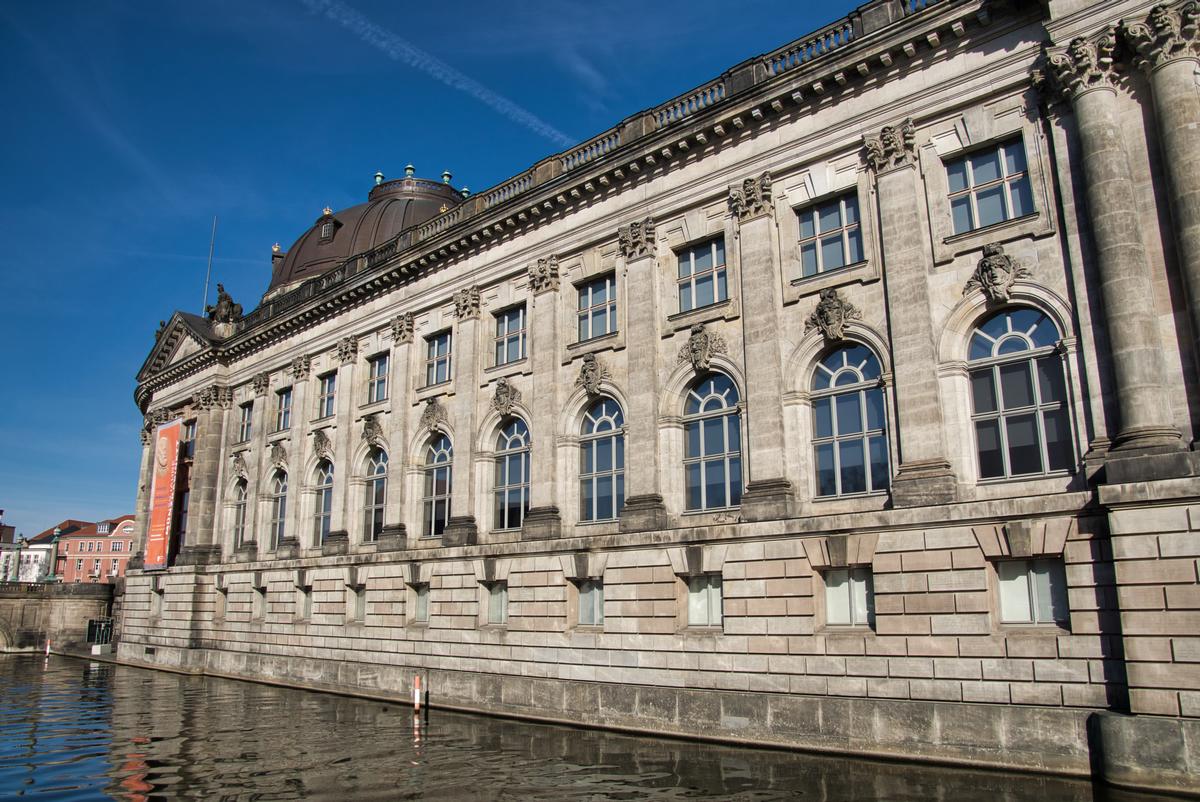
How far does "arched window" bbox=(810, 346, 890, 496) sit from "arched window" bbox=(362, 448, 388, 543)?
60.3ft

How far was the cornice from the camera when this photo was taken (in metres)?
20.6

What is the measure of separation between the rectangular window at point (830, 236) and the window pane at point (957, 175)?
2265 millimetres

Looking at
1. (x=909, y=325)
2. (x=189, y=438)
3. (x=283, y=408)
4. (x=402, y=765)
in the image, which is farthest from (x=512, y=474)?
(x=189, y=438)

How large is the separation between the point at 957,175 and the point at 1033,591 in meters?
9.41

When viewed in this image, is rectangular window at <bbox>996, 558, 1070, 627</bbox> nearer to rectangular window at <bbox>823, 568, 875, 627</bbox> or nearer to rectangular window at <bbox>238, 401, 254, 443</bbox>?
rectangular window at <bbox>823, 568, 875, 627</bbox>

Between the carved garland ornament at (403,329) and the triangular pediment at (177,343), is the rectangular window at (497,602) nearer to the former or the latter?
the carved garland ornament at (403,329)

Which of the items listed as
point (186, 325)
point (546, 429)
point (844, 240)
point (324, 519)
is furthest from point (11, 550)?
point (844, 240)

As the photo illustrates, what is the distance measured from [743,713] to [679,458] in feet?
22.7

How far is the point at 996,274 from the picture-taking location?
18.7 metres

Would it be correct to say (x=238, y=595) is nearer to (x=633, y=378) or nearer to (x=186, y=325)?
(x=186, y=325)

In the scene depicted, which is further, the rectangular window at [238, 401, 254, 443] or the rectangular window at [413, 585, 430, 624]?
the rectangular window at [238, 401, 254, 443]

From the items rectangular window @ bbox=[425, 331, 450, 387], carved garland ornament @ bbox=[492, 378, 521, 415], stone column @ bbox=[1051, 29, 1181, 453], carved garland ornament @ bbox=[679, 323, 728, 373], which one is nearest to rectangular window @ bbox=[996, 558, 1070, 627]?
stone column @ bbox=[1051, 29, 1181, 453]

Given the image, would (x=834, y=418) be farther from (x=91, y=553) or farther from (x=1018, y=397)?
(x=91, y=553)

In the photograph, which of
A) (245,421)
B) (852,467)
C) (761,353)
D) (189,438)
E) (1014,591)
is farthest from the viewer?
(189,438)
